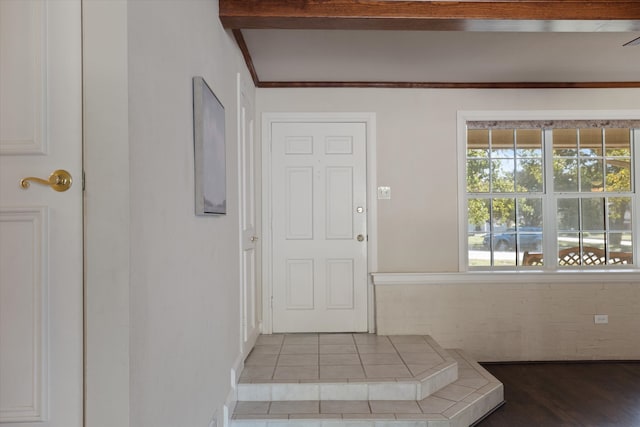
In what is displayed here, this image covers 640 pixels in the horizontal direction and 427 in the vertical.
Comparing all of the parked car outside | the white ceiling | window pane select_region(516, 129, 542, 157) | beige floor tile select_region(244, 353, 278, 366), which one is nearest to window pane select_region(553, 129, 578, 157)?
window pane select_region(516, 129, 542, 157)

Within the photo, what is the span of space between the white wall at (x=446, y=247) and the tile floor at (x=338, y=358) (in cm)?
40

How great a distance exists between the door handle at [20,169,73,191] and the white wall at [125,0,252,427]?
17 cm

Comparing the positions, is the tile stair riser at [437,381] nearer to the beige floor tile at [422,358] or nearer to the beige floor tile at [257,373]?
the beige floor tile at [422,358]

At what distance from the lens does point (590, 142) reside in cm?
457

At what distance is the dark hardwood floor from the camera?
3.11m

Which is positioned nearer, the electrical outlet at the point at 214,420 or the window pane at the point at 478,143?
the electrical outlet at the point at 214,420

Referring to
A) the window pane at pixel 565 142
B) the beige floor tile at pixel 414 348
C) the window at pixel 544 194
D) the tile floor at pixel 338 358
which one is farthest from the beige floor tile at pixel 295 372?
the window pane at pixel 565 142

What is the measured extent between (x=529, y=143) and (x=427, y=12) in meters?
2.35

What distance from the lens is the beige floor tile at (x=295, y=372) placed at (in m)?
3.17

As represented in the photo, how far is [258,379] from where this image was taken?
3.13m

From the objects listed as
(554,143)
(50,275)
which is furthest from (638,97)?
(50,275)

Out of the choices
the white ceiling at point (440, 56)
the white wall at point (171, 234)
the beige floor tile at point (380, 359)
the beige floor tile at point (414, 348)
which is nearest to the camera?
the white wall at point (171, 234)

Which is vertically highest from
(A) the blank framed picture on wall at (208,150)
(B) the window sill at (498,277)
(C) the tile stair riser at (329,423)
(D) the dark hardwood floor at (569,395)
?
(A) the blank framed picture on wall at (208,150)

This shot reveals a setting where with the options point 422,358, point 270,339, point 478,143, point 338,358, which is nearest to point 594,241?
point 478,143
